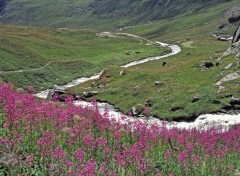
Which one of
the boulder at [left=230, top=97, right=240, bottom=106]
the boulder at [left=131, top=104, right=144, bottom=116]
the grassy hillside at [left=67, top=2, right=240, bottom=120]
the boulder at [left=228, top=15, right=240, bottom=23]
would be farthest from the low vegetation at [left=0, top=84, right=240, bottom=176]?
the boulder at [left=228, top=15, right=240, bottom=23]

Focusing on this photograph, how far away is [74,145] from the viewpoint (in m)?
14.5

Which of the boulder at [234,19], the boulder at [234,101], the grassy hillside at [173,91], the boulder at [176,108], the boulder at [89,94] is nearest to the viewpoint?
the boulder at [234,101]

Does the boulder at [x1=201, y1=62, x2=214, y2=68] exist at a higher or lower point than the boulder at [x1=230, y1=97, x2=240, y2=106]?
lower

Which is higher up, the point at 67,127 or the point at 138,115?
the point at 67,127

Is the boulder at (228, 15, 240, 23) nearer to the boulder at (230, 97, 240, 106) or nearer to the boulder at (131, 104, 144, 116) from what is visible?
the boulder at (131, 104, 144, 116)

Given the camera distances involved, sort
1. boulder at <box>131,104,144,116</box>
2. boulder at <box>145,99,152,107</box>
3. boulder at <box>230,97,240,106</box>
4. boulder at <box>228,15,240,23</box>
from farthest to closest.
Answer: boulder at <box>228,15,240,23</box>
boulder at <box>145,99,152,107</box>
boulder at <box>131,104,144,116</box>
boulder at <box>230,97,240,106</box>

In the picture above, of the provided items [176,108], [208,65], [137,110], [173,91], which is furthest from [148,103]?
[208,65]

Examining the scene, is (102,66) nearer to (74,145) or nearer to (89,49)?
(89,49)

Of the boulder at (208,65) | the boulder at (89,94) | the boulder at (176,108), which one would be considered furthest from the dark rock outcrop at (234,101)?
the boulder at (208,65)

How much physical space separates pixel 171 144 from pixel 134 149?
6499mm

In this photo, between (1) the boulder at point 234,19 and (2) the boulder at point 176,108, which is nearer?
(2) the boulder at point 176,108

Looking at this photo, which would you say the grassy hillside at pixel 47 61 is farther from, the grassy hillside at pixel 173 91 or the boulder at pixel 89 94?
the boulder at pixel 89 94

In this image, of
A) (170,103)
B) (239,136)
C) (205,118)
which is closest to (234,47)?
(170,103)

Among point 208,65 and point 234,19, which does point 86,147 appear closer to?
point 208,65
